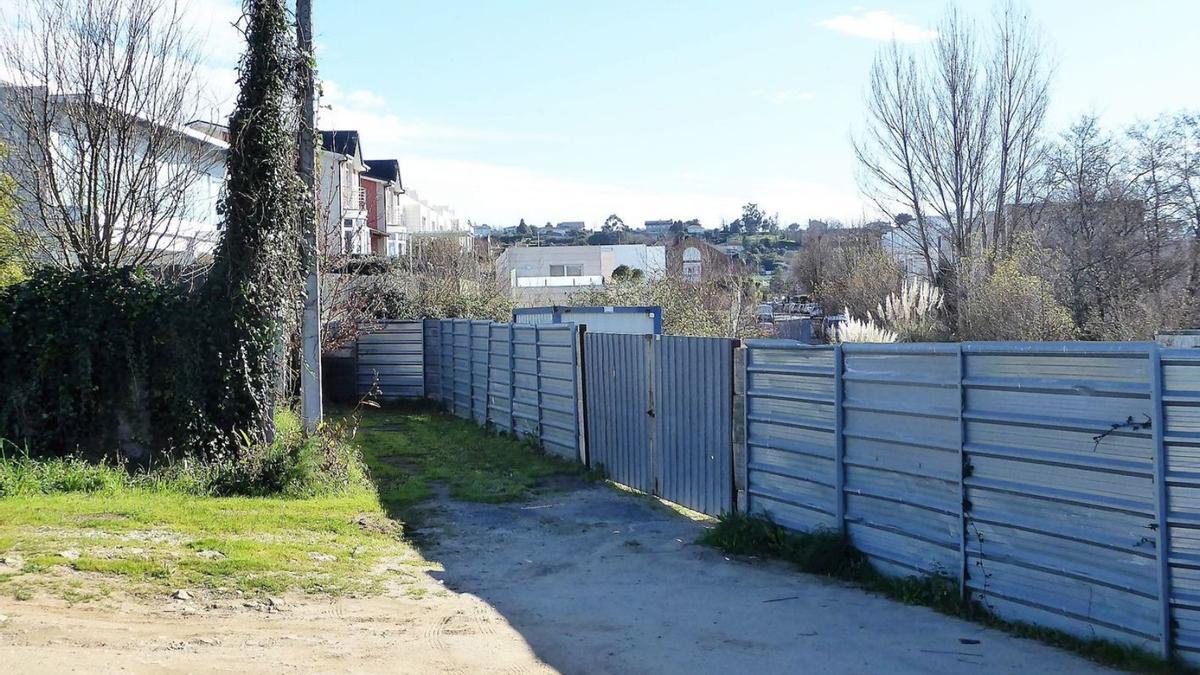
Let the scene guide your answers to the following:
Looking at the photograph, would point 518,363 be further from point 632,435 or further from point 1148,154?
point 1148,154

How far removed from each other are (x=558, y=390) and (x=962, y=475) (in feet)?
27.2

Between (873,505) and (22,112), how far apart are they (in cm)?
1376

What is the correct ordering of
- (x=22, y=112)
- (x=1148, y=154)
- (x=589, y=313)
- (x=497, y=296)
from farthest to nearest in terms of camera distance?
(x=497, y=296)
(x=1148, y=154)
(x=589, y=313)
(x=22, y=112)

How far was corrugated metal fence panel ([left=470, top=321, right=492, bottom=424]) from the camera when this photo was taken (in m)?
18.9

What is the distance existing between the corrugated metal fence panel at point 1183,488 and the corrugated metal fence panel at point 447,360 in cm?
1695

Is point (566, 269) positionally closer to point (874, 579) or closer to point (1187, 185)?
point (1187, 185)

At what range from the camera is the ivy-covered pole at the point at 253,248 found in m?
11.9

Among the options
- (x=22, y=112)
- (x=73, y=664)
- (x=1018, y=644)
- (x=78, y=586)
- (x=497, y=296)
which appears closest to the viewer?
(x=73, y=664)

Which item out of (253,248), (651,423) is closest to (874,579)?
(651,423)

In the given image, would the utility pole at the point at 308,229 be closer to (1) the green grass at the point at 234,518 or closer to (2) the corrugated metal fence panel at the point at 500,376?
(1) the green grass at the point at 234,518

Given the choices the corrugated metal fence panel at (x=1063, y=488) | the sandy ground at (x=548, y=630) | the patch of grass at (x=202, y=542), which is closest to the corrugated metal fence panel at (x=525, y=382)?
the patch of grass at (x=202, y=542)

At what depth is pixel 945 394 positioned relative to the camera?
24.5ft

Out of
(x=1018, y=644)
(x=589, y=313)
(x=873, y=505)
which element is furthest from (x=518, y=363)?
(x=1018, y=644)

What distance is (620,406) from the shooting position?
41.9 feet
